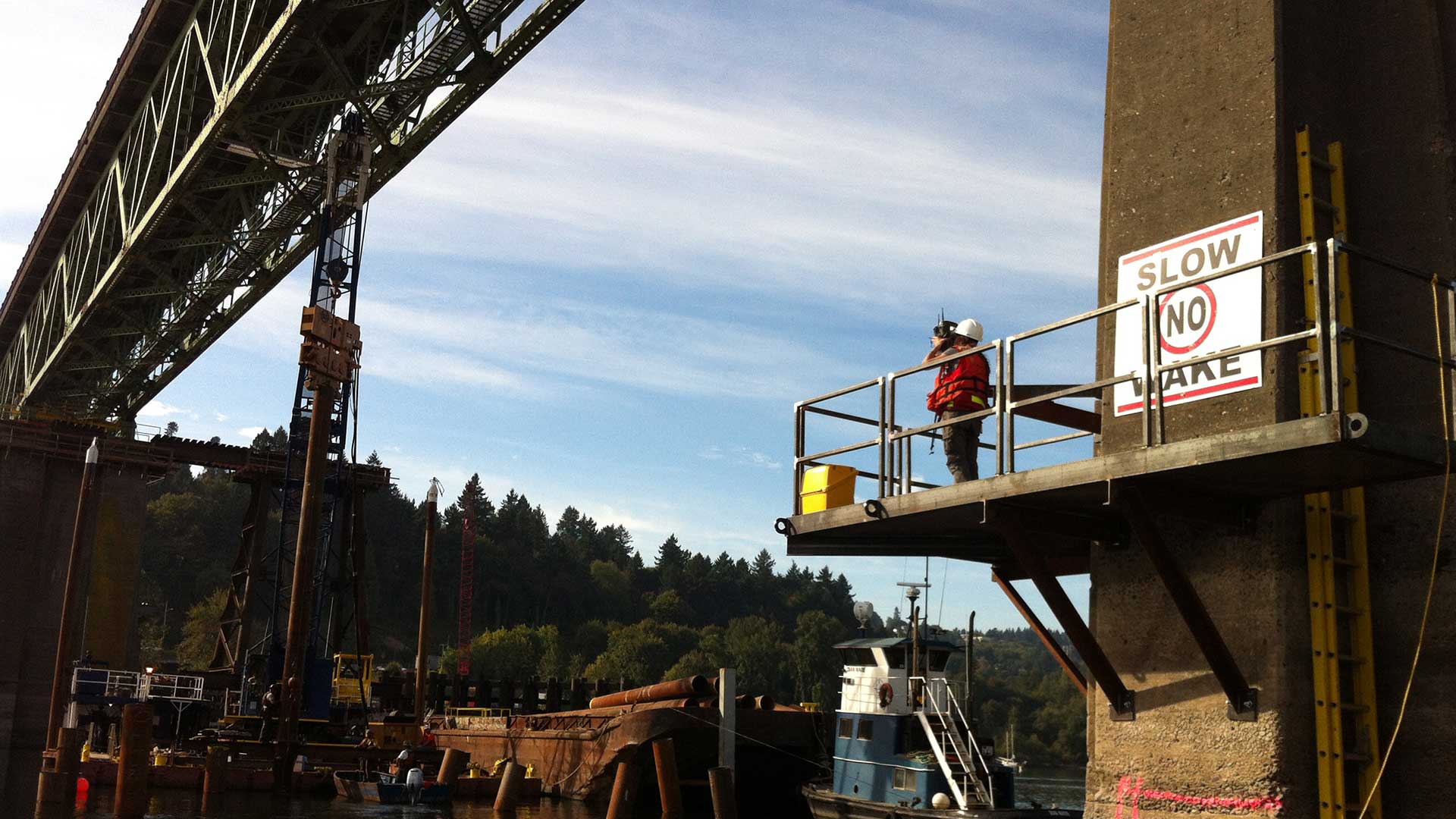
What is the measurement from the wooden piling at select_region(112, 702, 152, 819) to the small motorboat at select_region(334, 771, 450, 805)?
339 inches

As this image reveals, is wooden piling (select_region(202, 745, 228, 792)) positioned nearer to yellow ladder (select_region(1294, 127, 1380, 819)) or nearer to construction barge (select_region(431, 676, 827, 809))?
construction barge (select_region(431, 676, 827, 809))

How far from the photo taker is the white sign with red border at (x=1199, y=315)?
8836mm

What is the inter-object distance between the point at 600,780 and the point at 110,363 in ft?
119

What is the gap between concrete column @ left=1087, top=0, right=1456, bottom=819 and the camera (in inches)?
334

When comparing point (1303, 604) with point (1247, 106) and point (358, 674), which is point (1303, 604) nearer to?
point (1247, 106)

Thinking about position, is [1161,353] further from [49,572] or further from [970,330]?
[49,572]

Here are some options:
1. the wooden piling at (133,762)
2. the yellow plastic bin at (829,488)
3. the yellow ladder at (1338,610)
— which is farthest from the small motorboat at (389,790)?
the yellow ladder at (1338,610)

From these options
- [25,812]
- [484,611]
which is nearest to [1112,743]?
[25,812]

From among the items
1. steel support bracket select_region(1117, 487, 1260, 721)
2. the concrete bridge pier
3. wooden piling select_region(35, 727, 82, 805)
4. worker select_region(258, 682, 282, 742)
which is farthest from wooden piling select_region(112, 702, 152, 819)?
the concrete bridge pier

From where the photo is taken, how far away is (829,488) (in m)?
11.8

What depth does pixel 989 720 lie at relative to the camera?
5659 inches

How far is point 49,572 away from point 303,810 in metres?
34.0

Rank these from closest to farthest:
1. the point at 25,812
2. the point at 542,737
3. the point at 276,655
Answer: the point at 25,812
the point at 542,737
the point at 276,655

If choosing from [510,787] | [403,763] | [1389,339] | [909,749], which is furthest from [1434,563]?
[403,763]
